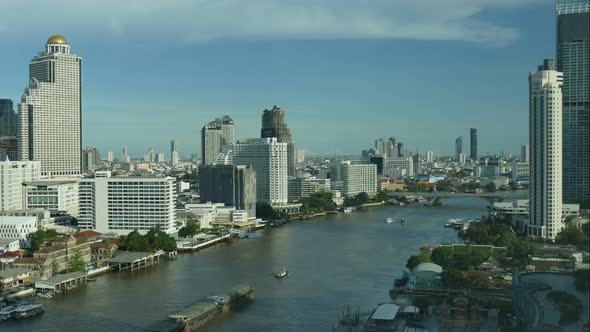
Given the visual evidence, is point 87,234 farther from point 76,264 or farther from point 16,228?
point 76,264

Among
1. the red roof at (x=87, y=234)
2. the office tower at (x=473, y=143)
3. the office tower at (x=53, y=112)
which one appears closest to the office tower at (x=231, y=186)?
the office tower at (x=53, y=112)

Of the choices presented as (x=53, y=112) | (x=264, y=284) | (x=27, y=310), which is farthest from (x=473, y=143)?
(x=27, y=310)

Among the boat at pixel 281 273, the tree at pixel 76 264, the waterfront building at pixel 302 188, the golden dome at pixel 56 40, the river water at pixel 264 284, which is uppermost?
the golden dome at pixel 56 40

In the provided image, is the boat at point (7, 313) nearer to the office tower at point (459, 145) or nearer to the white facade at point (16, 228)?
the white facade at point (16, 228)

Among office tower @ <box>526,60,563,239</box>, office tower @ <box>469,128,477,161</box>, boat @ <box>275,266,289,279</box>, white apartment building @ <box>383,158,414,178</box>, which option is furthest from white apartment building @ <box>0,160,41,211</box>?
office tower @ <box>469,128,477,161</box>

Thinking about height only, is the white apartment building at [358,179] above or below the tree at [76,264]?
above

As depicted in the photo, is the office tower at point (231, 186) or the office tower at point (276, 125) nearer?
the office tower at point (231, 186)

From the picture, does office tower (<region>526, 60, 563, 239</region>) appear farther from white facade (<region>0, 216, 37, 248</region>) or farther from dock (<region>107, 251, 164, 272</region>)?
white facade (<region>0, 216, 37, 248</region>)
